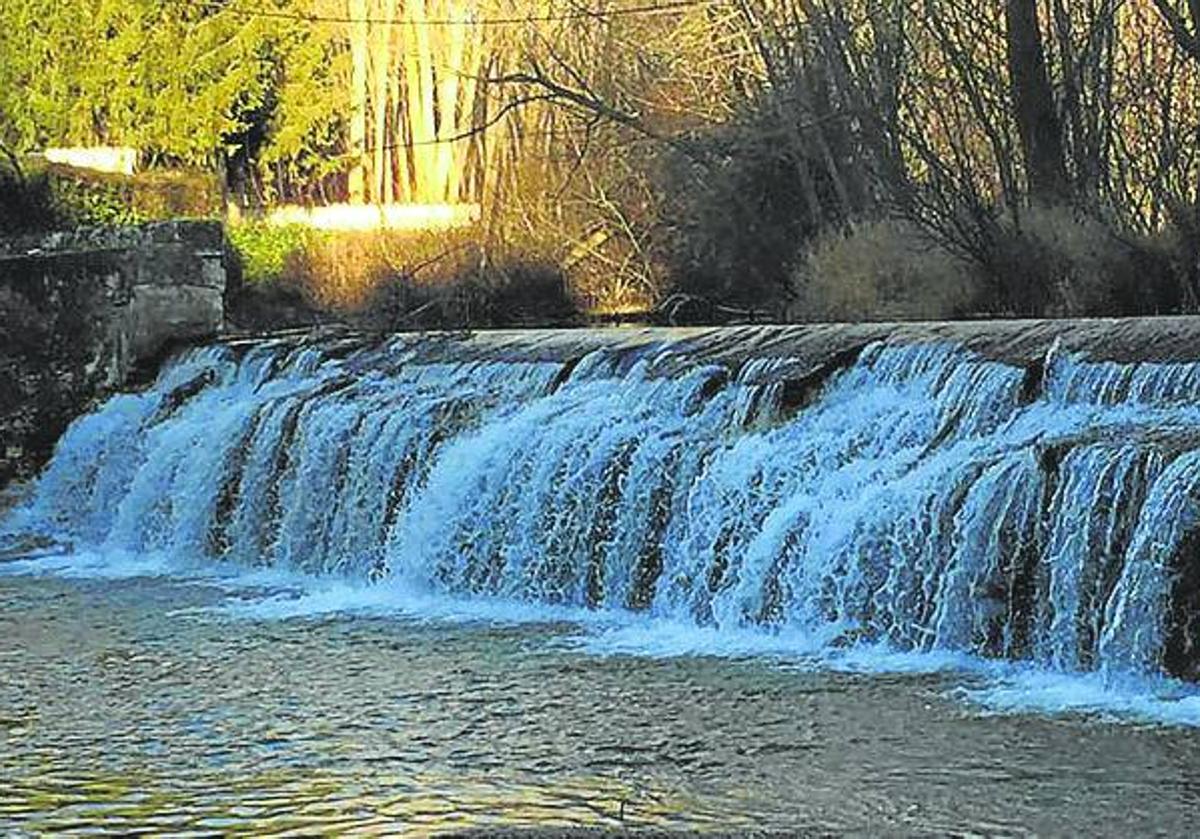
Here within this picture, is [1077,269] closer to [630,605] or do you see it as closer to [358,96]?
[630,605]

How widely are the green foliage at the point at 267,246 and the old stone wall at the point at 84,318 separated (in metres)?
10.7

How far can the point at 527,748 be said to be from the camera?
248 inches

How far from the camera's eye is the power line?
23.1 metres

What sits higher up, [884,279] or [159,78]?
[159,78]

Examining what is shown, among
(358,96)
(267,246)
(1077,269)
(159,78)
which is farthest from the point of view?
(358,96)

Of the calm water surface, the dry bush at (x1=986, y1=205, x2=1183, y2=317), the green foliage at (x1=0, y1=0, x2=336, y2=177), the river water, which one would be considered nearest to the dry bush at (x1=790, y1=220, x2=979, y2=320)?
the dry bush at (x1=986, y1=205, x2=1183, y2=317)

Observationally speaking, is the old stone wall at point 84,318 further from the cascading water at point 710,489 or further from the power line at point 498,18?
the power line at point 498,18

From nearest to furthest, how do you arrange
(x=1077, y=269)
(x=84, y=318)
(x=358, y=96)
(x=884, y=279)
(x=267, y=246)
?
(x=84, y=318)
(x=1077, y=269)
(x=884, y=279)
(x=267, y=246)
(x=358, y=96)

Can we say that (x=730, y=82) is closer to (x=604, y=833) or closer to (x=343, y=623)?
(x=343, y=623)

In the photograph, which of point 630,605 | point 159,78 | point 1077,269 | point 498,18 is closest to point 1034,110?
point 1077,269

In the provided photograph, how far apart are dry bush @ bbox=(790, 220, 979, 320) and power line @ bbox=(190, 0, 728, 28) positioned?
19.3 feet

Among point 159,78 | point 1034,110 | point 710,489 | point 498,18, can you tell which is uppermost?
point 498,18

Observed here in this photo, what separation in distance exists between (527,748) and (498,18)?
23.7m

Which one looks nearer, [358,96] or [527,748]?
[527,748]
